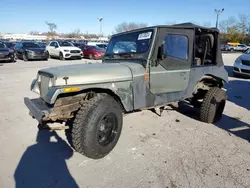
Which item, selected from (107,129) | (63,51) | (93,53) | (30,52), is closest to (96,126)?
(107,129)

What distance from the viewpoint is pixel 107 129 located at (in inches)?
133

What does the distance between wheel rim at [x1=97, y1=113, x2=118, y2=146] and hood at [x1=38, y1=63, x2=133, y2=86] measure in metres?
0.58

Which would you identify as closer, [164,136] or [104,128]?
[104,128]

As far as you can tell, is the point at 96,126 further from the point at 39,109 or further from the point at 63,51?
the point at 63,51

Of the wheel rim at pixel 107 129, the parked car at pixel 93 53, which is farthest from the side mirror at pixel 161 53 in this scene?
the parked car at pixel 93 53

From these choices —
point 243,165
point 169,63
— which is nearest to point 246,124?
point 243,165

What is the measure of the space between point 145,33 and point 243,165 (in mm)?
2591

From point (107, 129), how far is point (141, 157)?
0.69m

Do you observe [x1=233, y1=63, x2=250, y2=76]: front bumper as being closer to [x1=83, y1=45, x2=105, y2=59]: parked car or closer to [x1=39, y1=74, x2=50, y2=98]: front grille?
[x1=39, y1=74, x2=50, y2=98]: front grille

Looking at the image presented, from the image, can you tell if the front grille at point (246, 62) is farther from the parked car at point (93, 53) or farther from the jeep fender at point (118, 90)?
the parked car at point (93, 53)

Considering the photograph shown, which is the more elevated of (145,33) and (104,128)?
(145,33)

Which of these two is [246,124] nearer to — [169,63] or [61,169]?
[169,63]

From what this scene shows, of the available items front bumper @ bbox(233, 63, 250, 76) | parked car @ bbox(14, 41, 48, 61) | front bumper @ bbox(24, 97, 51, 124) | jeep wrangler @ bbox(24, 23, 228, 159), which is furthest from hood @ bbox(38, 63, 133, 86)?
parked car @ bbox(14, 41, 48, 61)

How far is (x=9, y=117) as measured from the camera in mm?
4781
